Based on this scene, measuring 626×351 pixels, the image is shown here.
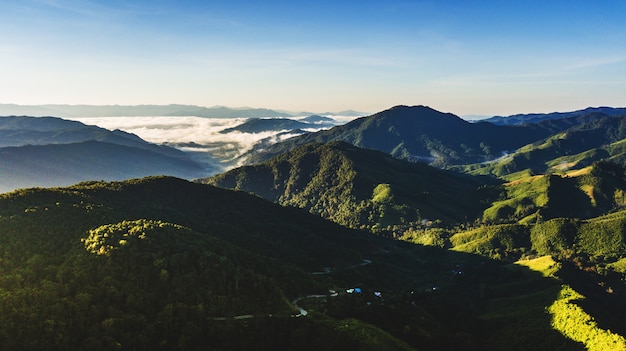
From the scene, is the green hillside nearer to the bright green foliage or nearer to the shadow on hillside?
the shadow on hillside

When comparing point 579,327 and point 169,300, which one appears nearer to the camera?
point 169,300

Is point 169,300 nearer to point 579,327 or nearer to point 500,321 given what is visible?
point 500,321

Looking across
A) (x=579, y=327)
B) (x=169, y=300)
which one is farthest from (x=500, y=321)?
(x=169, y=300)

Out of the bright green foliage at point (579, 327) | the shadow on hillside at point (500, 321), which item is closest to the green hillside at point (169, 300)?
the shadow on hillside at point (500, 321)

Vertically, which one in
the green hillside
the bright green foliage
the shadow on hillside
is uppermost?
the green hillside

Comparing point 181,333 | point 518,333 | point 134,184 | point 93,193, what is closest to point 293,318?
point 181,333

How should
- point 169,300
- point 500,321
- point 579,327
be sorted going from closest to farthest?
point 169,300 < point 579,327 < point 500,321

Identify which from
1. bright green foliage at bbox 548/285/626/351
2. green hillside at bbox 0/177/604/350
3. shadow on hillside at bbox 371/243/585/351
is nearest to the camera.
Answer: green hillside at bbox 0/177/604/350

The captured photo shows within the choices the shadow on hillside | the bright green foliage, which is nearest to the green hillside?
the shadow on hillside

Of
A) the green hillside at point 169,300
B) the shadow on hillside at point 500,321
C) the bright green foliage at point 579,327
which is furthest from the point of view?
the shadow on hillside at point 500,321

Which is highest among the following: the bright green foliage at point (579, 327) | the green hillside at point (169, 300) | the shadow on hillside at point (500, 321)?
the green hillside at point (169, 300)

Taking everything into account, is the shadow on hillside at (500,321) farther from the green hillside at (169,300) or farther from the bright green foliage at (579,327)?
the bright green foliage at (579,327)
